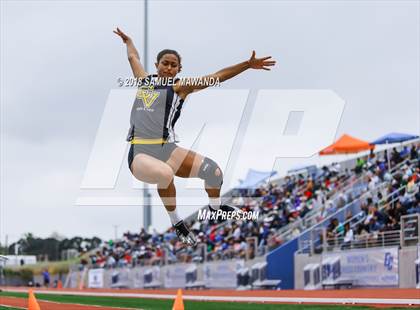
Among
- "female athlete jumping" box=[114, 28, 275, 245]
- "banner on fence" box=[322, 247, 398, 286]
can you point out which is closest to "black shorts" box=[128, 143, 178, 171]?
"female athlete jumping" box=[114, 28, 275, 245]

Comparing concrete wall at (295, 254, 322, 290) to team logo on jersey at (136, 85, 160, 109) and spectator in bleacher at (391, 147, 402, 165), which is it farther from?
team logo on jersey at (136, 85, 160, 109)

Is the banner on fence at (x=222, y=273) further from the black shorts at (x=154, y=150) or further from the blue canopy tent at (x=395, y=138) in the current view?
the black shorts at (x=154, y=150)

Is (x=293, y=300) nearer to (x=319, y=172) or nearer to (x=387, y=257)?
(x=387, y=257)

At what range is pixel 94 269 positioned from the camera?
45719mm

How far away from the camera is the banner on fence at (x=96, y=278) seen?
44.6 metres

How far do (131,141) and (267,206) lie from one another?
26056 mm

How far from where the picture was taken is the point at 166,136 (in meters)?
5.64

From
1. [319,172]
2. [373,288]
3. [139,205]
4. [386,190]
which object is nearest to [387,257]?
[373,288]

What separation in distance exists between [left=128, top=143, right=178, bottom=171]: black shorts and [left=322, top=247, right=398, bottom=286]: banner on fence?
18278 mm

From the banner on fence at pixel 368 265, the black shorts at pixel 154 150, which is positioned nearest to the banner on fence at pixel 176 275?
the banner on fence at pixel 368 265

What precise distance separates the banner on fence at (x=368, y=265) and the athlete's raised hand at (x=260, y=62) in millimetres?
17732

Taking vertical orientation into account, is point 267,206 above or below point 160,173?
above

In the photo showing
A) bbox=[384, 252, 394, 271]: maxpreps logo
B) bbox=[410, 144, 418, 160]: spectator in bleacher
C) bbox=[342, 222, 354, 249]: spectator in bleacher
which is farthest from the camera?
bbox=[410, 144, 418, 160]: spectator in bleacher

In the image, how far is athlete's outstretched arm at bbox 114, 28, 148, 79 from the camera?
6.02 metres
